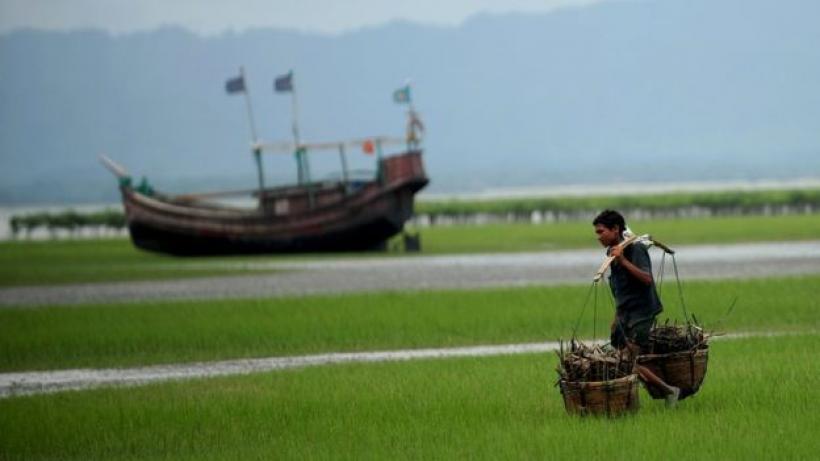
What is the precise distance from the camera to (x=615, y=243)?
1495 centimetres

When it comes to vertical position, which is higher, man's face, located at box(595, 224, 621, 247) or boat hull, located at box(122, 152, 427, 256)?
man's face, located at box(595, 224, 621, 247)

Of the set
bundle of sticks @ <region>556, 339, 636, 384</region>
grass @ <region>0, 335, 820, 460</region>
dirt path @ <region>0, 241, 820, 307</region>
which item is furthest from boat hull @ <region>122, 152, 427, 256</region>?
bundle of sticks @ <region>556, 339, 636, 384</region>

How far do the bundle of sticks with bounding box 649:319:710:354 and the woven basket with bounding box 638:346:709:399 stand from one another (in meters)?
0.08

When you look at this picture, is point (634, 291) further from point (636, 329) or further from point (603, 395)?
point (603, 395)

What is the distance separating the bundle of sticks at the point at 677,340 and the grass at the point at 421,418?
49 centimetres

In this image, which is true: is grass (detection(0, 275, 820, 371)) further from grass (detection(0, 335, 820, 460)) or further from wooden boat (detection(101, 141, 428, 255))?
wooden boat (detection(101, 141, 428, 255))

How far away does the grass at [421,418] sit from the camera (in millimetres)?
13836

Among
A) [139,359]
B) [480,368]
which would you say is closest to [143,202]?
[139,359]

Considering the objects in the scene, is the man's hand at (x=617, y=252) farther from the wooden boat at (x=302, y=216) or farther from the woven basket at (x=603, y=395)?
the wooden boat at (x=302, y=216)

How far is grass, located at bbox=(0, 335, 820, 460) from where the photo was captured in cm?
1384

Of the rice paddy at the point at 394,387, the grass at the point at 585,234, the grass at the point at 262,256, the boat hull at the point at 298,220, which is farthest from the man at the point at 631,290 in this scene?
the boat hull at the point at 298,220

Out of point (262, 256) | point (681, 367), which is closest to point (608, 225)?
point (681, 367)

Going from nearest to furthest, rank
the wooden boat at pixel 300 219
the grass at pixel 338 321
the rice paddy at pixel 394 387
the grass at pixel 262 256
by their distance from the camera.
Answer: the rice paddy at pixel 394 387, the grass at pixel 338 321, the grass at pixel 262 256, the wooden boat at pixel 300 219

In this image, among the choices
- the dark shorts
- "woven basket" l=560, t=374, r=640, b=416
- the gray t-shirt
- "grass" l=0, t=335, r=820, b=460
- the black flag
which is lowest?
"grass" l=0, t=335, r=820, b=460
